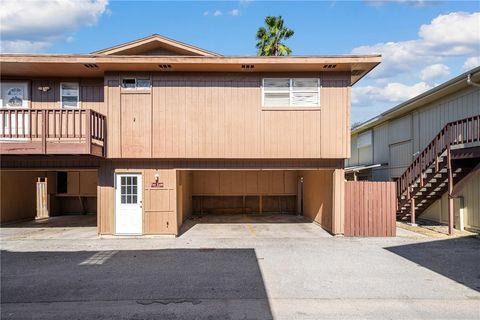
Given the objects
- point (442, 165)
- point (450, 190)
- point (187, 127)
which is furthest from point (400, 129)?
point (187, 127)

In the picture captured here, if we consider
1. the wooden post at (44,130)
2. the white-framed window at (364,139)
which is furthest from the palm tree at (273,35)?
the wooden post at (44,130)

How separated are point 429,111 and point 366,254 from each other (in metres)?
9.38

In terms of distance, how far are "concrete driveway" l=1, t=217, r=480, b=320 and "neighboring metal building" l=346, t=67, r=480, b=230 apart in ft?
8.83


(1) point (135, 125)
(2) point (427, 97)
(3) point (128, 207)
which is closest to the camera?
(1) point (135, 125)

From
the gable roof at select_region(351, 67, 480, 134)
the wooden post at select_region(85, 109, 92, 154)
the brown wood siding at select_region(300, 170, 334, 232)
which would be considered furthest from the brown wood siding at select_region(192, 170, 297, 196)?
the wooden post at select_region(85, 109, 92, 154)

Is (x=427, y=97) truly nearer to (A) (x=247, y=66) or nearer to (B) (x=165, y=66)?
(A) (x=247, y=66)

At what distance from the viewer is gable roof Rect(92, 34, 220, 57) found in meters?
11.7

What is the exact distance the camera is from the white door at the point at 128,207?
1212 cm

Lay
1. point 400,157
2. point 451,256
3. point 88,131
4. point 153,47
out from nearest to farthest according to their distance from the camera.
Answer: point 451,256
point 88,131
point 153,47
point 400,157

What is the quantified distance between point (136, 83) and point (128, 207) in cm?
418

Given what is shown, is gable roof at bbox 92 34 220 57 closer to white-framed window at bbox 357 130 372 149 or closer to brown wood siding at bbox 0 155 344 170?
brown wood siding at bbox 0 155 344 170

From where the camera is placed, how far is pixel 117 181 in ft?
39.8

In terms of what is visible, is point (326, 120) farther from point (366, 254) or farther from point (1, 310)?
point (1, 310)

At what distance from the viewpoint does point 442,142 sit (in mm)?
12969
